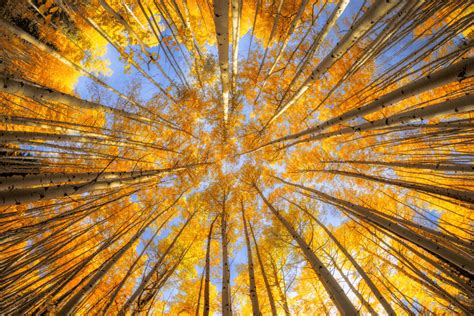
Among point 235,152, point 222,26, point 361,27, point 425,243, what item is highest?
point 222,26

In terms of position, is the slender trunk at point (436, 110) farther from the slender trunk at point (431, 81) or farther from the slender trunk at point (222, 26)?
the slender trunk at point (222, 26)

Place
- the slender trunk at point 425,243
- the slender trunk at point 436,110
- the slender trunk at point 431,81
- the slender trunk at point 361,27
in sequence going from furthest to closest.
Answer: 1. the slender trunk at point 361,27
2. the slender trunk at point 425,243
3. the slender trunk at point 436,110
4. the slender trunk at point 431,81

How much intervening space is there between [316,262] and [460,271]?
1927mm

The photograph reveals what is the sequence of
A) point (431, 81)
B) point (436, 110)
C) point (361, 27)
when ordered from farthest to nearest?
1. point (361, 27)
2. point (436, 110)
3. point (431, 81)

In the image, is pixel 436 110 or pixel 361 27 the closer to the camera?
pixel 436 110

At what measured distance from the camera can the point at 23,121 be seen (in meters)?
3.16

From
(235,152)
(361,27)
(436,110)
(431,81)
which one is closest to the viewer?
(431,81)

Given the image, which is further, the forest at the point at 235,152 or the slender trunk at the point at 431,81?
the forest at the point at 235,152

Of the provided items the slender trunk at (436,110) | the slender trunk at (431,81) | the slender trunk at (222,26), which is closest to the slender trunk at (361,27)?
the slender trunk at (431,81)

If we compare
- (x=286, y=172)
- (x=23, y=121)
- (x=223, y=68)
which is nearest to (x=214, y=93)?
(x=286, y=172)

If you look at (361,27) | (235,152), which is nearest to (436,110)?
(361,27)

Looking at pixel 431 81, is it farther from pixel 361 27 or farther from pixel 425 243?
pixel 425 243

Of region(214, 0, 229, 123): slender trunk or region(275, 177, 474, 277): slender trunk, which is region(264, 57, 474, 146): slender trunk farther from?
region(214, 0, 229, 123): slender trunk

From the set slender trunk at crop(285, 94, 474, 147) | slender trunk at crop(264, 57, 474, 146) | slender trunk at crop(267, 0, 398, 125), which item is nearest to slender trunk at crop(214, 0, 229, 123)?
slender trunk at crop(267, 0, 398, 125)
